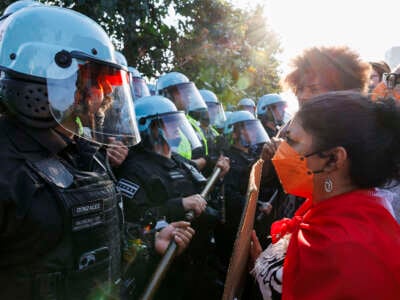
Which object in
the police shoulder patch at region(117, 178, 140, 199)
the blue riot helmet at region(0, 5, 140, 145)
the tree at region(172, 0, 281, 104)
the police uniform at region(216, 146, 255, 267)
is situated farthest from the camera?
the tree at region(172, 0, 281, 104)

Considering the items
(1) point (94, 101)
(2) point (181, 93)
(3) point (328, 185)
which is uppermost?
(1) point (94, 101)

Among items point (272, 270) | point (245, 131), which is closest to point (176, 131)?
point (272, 270)

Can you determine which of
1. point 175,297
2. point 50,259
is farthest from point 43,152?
point 175,297

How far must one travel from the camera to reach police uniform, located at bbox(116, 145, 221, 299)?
229cm

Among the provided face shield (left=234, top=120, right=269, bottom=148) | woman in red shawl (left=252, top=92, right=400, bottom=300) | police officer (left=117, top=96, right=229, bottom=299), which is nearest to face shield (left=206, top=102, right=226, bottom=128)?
face shield (left=234, top=120, right=269, bottom=148)

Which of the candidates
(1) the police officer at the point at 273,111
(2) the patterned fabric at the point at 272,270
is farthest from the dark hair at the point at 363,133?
(1) the police officer at the point at 273,111

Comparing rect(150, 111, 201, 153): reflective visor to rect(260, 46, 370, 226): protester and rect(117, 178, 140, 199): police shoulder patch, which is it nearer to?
rect(117, 178, 140, 199): police shoulder patch

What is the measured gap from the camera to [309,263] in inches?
50.7

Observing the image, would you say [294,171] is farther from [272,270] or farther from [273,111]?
[273,111]

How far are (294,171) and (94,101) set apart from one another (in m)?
1.00

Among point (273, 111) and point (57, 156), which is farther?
point (273, 111)

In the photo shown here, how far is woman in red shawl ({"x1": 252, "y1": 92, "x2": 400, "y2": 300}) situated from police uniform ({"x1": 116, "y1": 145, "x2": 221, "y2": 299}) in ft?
2.83

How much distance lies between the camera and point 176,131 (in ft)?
9.34

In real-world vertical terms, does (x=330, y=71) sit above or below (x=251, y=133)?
above
